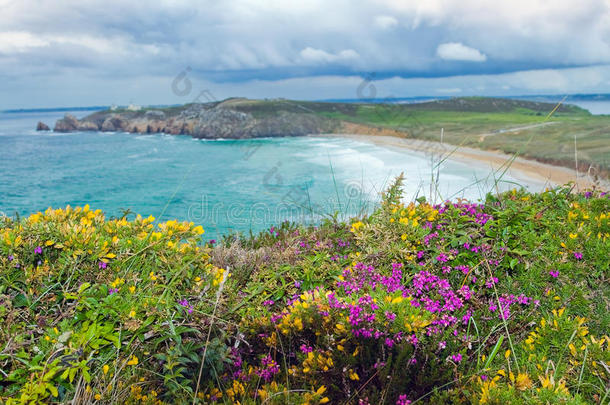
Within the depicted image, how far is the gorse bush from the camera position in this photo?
1.96 m

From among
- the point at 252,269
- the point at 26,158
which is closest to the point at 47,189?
the point at 26,158

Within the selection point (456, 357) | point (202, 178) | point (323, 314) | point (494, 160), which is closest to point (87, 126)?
point (202, 178)

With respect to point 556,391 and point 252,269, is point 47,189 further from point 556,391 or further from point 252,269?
point 556,391

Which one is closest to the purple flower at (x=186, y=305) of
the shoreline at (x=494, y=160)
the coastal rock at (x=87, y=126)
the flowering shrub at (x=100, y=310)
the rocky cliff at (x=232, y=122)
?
the flowering shrub at (x=100, y=310)

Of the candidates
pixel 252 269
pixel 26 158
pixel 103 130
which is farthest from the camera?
pixel 103 130

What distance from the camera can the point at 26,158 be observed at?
41.4 meters

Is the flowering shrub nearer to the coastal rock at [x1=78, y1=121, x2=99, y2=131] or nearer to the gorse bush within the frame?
the gorse bush

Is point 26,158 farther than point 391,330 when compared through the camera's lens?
Yes

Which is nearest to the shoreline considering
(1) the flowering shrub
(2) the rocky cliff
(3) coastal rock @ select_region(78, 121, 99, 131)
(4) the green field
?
(4) the green field

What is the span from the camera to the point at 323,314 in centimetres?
236

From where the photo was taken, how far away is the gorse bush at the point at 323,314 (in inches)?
77.3

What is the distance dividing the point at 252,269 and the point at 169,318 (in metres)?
1.22

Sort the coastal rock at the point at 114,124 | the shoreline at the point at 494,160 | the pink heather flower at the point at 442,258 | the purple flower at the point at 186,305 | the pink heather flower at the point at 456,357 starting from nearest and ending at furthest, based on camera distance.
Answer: the pink heather flower at the point at 456,357
the purple flower at the point at 186,305
the pink heather flower at the point at 442,258
the shoreline at the point at 494,160
the coastal rock at the point at 114,124

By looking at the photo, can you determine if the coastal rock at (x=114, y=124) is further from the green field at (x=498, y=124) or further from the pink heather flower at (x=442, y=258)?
the pink heather flower at (x=442, y=258)
